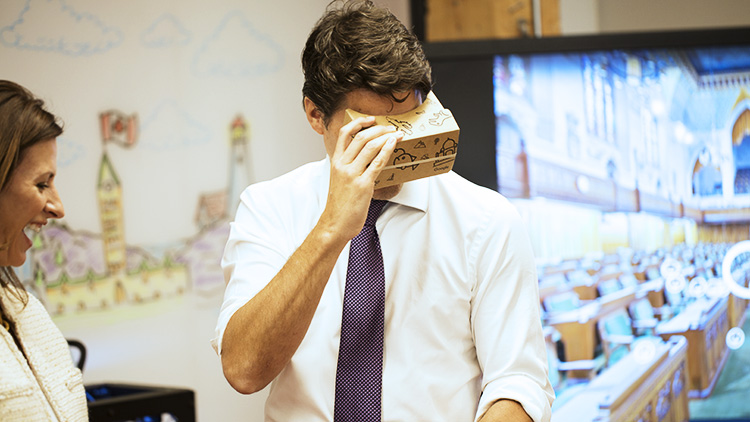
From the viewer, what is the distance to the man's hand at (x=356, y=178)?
1.25m

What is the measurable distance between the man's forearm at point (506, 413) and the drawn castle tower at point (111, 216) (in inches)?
74.0

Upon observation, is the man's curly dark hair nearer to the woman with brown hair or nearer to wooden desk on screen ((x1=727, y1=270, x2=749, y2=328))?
the woman with brown hair

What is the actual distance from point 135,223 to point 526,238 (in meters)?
1.84

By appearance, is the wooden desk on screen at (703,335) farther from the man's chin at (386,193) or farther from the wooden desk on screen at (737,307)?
the man's chin at (386,193)

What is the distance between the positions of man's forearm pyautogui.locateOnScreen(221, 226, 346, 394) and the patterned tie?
0.38ft

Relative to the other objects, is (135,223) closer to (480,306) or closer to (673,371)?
(480,306)

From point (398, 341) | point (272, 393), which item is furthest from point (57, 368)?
point (398, 341)

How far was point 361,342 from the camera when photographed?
1.36m

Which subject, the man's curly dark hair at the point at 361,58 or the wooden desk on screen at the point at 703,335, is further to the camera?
the wooden desk on screen at the point at 703,335

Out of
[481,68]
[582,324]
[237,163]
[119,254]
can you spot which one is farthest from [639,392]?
[119,254]

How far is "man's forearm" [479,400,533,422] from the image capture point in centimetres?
126

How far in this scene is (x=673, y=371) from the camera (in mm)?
2578

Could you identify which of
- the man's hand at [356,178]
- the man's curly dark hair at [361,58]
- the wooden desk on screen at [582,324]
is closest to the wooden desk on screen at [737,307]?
the wooden desk on screen at [582,324]

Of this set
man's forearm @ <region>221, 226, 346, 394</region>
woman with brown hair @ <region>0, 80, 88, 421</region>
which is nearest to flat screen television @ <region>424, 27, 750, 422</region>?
man's forearm @ <region>221, 226, 346, 394</region>
